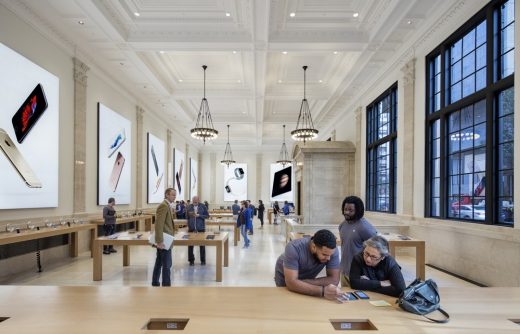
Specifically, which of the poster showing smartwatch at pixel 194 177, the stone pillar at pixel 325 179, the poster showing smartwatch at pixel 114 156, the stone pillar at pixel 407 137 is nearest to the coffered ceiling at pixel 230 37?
the stone pillar at pixel 407 137

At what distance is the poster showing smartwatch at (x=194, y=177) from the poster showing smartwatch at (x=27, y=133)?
15215 millimetres

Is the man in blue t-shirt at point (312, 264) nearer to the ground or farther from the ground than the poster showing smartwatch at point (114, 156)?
nearer to the ground

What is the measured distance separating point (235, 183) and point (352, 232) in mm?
22908

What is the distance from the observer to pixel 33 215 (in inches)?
286

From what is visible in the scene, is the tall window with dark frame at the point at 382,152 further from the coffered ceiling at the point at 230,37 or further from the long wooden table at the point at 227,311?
the long wooden table at the point at 227,311

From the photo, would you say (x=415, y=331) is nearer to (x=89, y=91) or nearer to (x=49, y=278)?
(x=49, y=278)

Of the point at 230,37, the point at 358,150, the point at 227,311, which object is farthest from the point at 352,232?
the point at 358,150

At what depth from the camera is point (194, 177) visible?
24422 mm

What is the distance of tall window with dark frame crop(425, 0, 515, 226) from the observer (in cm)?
566

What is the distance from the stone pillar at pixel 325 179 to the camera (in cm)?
1291

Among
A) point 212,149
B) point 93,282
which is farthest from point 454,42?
point 212,149

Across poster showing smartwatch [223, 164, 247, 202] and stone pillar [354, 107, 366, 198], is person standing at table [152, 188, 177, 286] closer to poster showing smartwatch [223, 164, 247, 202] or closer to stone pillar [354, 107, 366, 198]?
stone pillar [354, 107, 366, 198]

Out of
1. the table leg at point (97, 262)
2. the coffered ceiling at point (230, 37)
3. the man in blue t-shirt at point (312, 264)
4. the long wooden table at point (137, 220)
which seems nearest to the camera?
the man in blue t-shirt at point (312, 264)

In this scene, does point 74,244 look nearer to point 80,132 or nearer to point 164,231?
point 80,132
